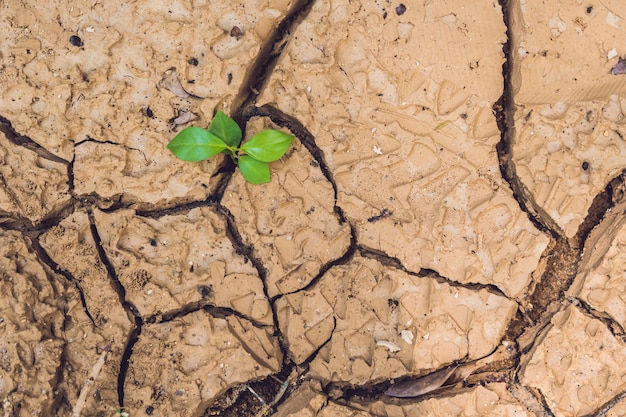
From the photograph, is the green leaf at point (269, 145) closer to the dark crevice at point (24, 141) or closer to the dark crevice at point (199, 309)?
the dark crevice at point (199, 309)

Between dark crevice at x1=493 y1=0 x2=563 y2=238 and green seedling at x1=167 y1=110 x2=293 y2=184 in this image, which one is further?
dark crevice at x1=493 y1=0 x2=563 y2=238

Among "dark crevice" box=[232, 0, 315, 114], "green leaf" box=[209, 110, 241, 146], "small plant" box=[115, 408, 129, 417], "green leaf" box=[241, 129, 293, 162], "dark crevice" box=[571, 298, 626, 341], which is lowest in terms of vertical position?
"small plant" box=[115, 408, 129, 417]

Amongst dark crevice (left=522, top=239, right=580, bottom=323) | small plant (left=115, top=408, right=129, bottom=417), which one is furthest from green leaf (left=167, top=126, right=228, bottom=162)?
dark crevice (left=522, top=239, right=580, bottom=323)

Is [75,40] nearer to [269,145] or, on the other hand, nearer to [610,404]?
[269,145]

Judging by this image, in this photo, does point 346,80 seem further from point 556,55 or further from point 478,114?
point 556,55

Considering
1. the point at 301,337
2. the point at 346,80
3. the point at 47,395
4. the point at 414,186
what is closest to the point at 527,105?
the point at 414,186

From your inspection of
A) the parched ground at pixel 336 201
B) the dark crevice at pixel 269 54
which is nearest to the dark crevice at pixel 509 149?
the parched ground at pixel 336 201

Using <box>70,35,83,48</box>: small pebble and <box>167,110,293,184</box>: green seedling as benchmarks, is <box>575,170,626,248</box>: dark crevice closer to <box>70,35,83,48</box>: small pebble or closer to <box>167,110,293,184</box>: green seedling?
<box>167,110,293,184</box>: green seedling
